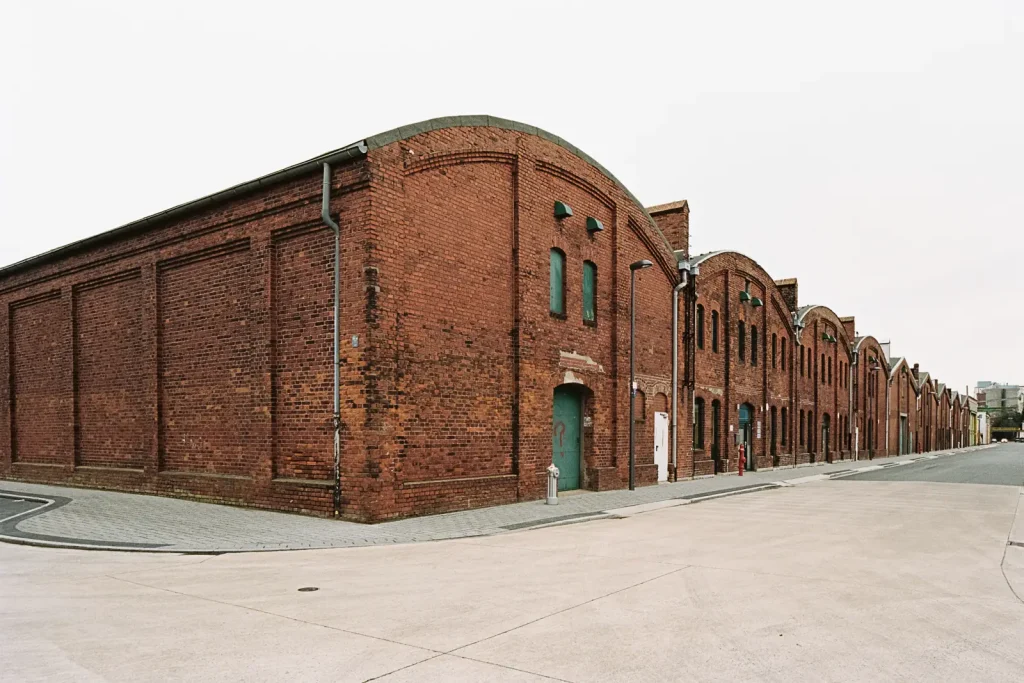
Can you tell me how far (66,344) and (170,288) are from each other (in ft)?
18.3

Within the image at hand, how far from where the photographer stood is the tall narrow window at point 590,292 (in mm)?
18828

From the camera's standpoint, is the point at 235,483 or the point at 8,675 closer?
the point at 8,675

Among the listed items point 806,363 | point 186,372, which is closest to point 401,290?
point 186,372

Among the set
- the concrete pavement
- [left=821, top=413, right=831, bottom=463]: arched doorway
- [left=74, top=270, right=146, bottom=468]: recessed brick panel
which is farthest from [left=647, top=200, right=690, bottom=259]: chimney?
[left=821, top=413, right=831, bottom=463]: arched doorway

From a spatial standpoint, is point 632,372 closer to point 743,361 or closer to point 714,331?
point 714,331

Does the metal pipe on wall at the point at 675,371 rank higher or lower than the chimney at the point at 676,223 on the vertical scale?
lower

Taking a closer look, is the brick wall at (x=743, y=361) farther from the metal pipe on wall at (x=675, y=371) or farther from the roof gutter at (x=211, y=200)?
the roof gutter at (x=211, y=200)

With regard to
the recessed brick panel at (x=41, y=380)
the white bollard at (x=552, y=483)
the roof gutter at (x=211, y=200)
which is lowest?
the white bollard at (x=552, y=483)

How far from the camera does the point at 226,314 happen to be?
15250 millimetres

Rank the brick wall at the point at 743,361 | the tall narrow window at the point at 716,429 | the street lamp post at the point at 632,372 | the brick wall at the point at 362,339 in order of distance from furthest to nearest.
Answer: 1. the tall narrow window at the point at 716,429
2. the brick wall at the point at 743,361
3. the street lamp post at the point at 632,372
4. the brick wall at the point at 362,339

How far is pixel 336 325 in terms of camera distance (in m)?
12.9

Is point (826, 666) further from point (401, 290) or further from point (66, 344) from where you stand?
point (66, 344)

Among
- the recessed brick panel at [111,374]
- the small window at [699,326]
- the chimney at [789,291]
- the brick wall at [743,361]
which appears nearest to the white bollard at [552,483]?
the recessed brick panel at [111,374]

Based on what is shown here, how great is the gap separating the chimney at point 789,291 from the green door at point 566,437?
21.2m
